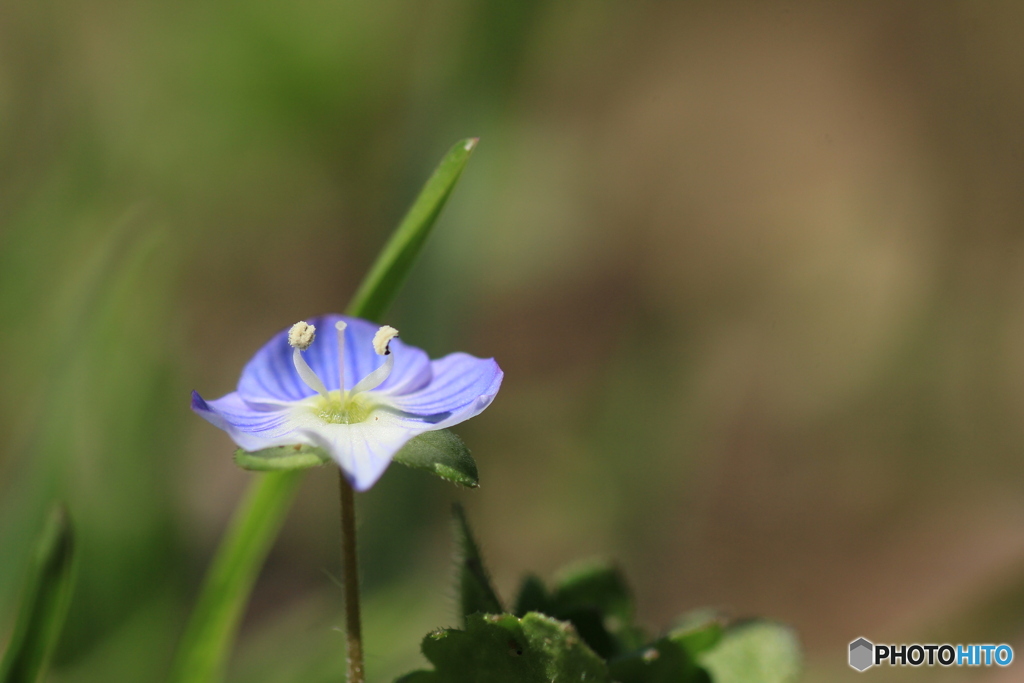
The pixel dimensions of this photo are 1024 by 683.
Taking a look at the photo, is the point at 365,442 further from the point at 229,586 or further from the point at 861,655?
the point at 861,655

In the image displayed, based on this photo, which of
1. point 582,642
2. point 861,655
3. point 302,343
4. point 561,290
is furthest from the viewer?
point 561,290

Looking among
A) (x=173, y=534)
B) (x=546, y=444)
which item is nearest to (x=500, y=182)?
(x=546, y=444)

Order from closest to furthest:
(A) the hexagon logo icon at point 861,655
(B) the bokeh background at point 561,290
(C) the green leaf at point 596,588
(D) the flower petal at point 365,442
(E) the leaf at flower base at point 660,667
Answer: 1. (D) the flower petal at point 365,442
2. (E) the leaf at flower base at point 660,667
3. (C) the green leaf at point 596,588
4. (A) the hexagon logo icon at point 861,655
5. (B) the bokeh background at point 561,290

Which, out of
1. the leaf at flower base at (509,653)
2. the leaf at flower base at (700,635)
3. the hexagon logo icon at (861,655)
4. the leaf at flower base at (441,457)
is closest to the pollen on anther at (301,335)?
the leaf at flower base at (441,457)

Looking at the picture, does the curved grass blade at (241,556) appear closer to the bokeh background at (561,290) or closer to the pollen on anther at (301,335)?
the pollen on anther at (301,335)

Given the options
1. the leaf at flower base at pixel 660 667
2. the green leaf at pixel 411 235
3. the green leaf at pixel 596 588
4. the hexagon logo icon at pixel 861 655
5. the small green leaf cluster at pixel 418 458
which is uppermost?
the green leaf at pixel 411 235

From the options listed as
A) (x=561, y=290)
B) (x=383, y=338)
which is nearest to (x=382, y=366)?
(x=383, y=338)
